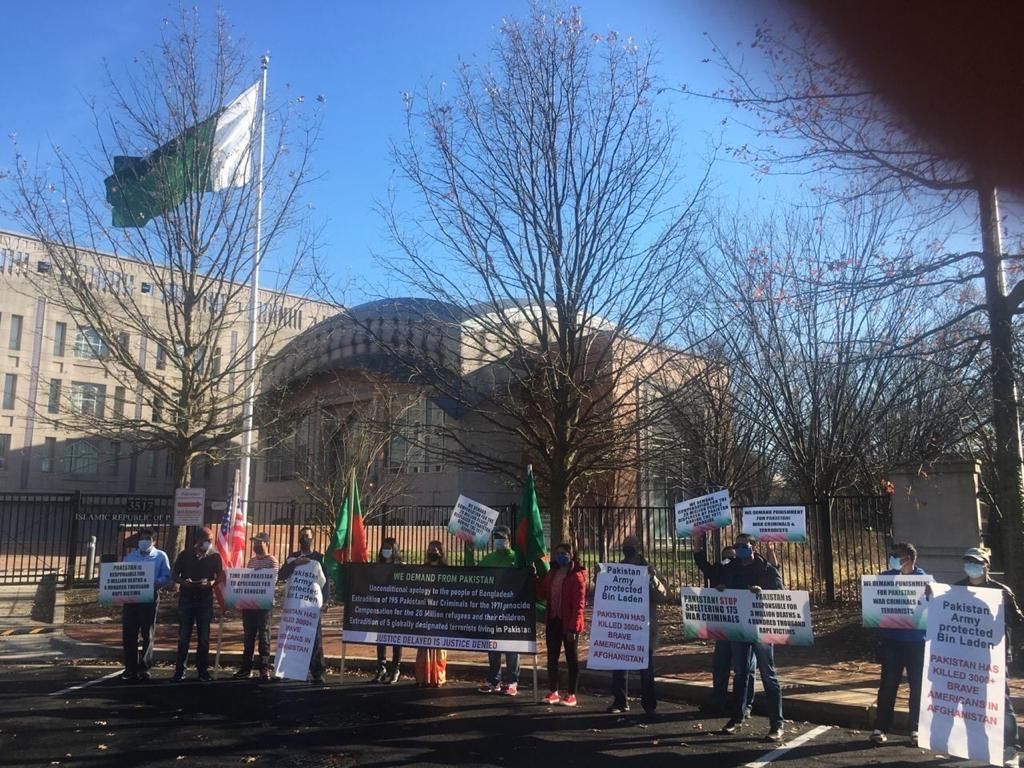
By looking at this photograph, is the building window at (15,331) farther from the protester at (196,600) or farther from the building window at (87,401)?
the protester at (196,600)

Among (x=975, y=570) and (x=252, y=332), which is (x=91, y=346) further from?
(x=975, y=570)

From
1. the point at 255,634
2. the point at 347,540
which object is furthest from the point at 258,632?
the point at 347,540

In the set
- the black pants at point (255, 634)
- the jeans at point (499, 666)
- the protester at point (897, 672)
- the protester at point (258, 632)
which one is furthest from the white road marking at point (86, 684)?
the protester at point (897, 672)

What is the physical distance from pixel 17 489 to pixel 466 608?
49.5m

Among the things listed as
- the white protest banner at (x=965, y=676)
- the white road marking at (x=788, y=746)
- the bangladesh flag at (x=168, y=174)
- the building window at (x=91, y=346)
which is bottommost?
the white road marking at (x=788, y=746)

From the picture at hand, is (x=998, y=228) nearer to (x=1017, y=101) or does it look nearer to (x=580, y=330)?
(x=1017, y=101)

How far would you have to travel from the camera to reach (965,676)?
6.81 metres

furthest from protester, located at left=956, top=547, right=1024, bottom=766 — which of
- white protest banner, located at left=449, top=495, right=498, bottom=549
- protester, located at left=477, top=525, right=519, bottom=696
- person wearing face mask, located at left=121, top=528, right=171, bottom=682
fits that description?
person wearing face mask, located at left=121, top=528, right=171, bottom=682

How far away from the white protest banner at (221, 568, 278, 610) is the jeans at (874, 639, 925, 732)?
6.88 metres

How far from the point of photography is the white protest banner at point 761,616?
8086 millimetres

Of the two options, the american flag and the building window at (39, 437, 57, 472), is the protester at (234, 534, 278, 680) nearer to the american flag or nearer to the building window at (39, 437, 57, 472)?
the american flag

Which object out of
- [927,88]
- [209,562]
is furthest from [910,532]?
[209,562]

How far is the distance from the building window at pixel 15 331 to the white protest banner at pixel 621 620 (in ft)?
165

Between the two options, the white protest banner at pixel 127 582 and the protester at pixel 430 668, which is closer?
the protester at pixel 430 668
